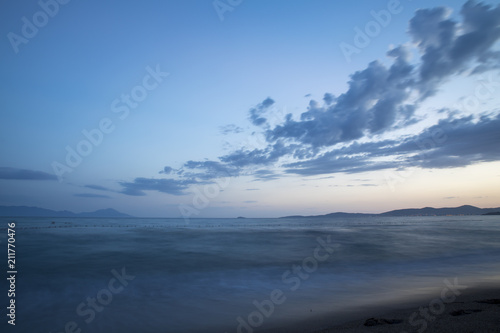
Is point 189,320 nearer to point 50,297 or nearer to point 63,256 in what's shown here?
point 50,297

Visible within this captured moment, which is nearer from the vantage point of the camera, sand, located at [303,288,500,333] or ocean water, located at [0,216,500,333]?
sand, located at [303,288,500,333]

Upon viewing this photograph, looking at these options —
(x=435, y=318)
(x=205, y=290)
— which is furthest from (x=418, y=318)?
(x=205, y=290)

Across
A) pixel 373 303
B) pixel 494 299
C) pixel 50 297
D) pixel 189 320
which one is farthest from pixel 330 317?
pixel 50 297

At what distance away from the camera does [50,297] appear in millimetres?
9516

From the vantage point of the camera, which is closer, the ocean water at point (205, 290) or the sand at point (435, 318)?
the sand at point (435, 318)

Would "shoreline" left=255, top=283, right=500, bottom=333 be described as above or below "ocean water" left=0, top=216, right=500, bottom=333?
above

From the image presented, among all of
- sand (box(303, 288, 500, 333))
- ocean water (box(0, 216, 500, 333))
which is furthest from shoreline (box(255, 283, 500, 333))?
ocean water (box(0, 216, 500, 333))

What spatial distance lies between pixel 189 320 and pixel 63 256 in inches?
616

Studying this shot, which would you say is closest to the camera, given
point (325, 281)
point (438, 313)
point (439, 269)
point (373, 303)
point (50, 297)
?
point (438, 313)

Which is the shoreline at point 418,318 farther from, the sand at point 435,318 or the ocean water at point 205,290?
the ocean water at point 205,290

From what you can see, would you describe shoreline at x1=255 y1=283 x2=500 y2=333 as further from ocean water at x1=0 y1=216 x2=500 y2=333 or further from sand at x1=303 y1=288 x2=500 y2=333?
ocean water at x1=0 y1=216 x2=500 y2=333

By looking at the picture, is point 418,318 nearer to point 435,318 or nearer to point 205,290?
point 435,318

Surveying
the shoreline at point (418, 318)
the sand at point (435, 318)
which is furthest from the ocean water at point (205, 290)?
the sand at point (435, 318)

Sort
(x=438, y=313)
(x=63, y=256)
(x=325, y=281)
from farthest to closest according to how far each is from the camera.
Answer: (x=63, y=256) < (x=325, y=281) < (x=438, y=313)
